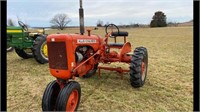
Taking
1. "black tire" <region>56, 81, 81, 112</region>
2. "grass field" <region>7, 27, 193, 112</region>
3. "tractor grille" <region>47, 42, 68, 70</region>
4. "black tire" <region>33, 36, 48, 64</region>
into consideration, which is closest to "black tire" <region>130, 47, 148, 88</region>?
"grass field" <region>7, 27, 193, 112</region>

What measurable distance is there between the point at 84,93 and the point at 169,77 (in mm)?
2462

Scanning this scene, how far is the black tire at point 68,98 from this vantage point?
3139 millimetres

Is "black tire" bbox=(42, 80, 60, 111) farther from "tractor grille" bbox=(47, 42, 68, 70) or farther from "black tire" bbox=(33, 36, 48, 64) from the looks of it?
"black tire" bbox=(33, 36, 48, 64)

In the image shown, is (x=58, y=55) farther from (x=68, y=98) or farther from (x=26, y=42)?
(x=26, y=42)

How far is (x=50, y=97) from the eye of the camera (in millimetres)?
3340

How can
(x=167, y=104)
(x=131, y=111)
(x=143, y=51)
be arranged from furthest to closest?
(x=143, y=51)
(x=167, y=104)
(x=131, y=111)

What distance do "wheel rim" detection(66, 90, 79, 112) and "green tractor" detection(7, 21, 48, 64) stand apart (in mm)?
3536

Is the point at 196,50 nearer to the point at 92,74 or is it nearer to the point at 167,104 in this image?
the point at 167,104

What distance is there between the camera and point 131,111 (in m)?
3.63

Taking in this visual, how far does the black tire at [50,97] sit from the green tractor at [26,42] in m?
3.39

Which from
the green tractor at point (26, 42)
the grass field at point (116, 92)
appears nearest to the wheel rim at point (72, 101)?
the grass field at point (116, 92)

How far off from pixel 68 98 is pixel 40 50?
382 centimetres

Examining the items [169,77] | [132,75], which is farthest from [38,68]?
[169,77]

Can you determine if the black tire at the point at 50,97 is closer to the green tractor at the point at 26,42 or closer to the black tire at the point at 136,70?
the black tire at the point at 136,70
